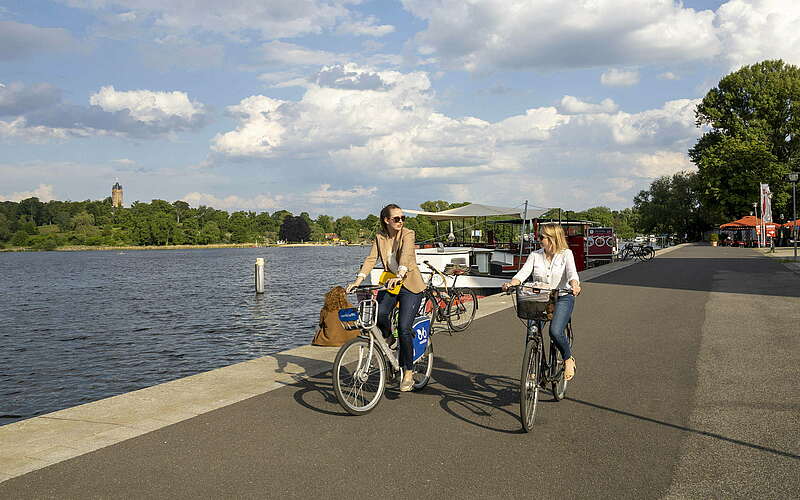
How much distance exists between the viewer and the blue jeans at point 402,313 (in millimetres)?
6359

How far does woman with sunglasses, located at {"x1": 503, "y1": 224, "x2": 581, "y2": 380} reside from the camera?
19.2ft

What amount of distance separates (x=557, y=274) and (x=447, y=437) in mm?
1714

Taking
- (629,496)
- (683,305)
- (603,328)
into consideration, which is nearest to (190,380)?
(629,496)

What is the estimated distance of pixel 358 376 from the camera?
5.96 m

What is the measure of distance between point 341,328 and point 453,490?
6480 mm

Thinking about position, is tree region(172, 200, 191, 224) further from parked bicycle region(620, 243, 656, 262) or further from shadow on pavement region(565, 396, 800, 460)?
shadow on pavement region(565, 396, 800, 460)

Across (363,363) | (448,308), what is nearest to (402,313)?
(363,363)

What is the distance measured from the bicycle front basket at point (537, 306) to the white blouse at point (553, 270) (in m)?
0.22

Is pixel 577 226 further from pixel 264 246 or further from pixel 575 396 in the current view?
pixel 264 246

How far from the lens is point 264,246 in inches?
7662

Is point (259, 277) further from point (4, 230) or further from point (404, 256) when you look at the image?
point (4, 230)

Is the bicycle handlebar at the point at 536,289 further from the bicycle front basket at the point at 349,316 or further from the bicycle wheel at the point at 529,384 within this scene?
the bicycle front basket at the point at 349,316

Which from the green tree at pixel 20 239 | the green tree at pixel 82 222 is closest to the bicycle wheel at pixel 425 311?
the green tree at pixel 20 239

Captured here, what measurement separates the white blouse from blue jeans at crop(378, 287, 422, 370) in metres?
1.03
